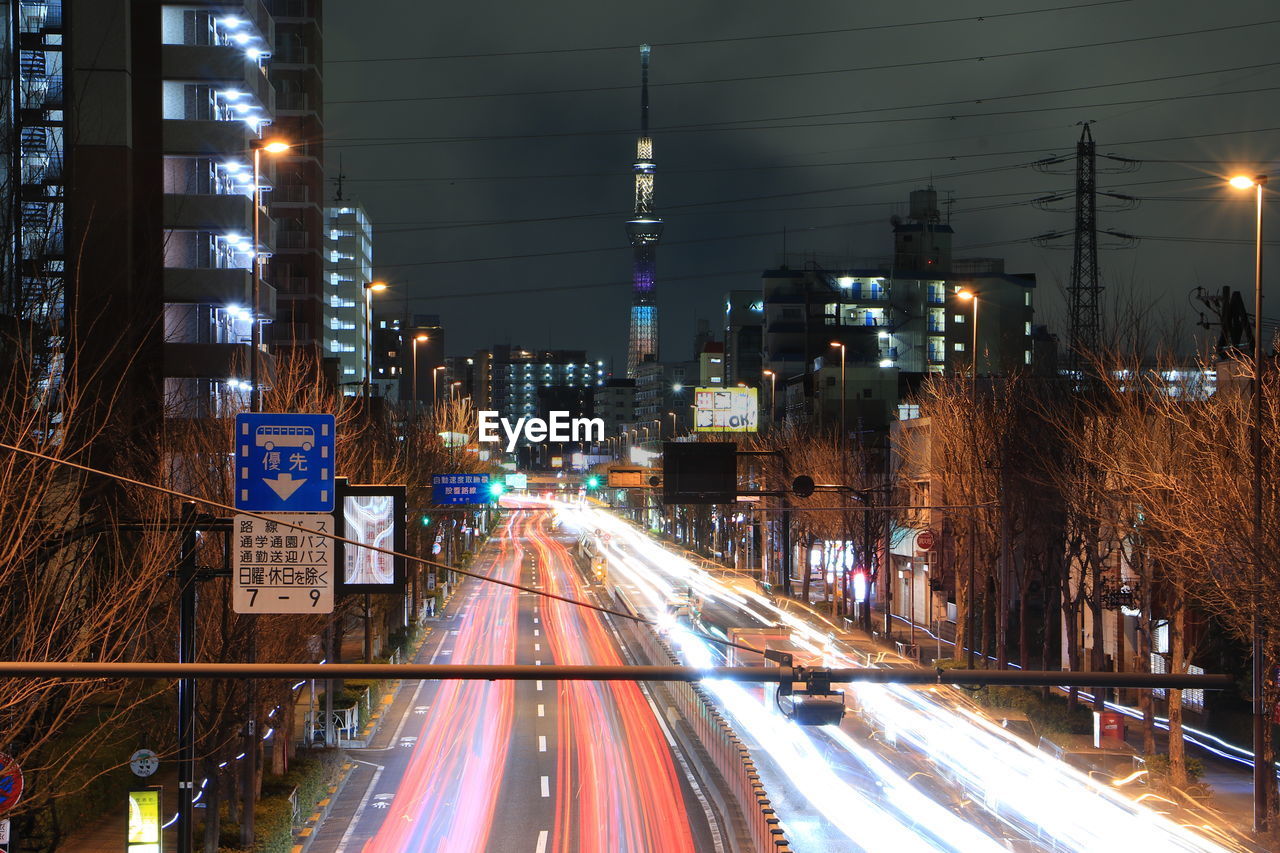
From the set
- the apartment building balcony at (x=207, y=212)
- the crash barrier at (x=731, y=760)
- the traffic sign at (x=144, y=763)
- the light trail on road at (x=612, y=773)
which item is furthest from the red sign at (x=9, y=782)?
the apartment building balcony at (x=207, y=212)

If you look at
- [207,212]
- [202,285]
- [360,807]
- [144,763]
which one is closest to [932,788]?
[360,807]

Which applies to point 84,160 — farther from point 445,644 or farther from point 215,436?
point 445,644

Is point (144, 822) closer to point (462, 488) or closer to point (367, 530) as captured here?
point (367, 530)

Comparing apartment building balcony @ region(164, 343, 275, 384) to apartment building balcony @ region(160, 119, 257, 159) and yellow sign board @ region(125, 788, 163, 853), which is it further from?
yellow sign board @ region(125, 788, 163, 853)

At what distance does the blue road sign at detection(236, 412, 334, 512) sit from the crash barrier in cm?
889

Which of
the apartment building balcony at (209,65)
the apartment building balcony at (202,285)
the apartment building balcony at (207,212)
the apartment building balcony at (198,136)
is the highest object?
the apartment building balcony at (209,65)

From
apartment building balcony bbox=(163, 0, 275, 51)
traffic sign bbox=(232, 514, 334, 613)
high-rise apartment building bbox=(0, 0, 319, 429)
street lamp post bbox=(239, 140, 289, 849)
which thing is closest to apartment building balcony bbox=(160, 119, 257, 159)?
high-rise apartment building bbox=(0, 0, 319, 429)

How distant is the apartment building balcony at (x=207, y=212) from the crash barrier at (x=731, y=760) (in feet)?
57.5

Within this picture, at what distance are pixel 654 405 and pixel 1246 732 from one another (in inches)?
5510

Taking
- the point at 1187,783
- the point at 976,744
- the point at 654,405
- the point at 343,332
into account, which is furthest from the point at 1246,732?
the point at 654,405

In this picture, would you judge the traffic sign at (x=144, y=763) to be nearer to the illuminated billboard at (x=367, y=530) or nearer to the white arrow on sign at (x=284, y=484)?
the illuminated billboard at (x=367, y=530)

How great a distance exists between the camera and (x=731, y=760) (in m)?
24.3

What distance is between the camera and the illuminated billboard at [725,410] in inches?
2194

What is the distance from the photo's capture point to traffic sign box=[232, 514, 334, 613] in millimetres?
12117
